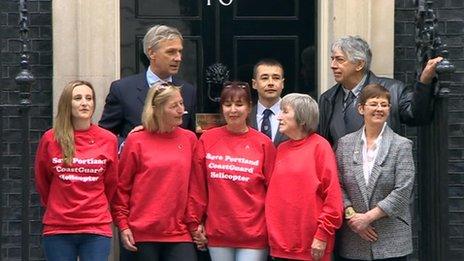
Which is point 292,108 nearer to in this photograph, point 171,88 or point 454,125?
point 171,88

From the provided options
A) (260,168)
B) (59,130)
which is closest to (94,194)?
(59,130)

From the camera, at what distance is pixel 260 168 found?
611 centimetres

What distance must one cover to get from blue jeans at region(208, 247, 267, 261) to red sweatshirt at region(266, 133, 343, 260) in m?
0.13

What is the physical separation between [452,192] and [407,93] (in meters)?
1.59

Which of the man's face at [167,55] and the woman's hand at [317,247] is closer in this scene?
the woman's hand at [317,247]

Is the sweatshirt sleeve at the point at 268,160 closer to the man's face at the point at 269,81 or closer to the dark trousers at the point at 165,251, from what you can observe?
the man's face at the point at 269,81

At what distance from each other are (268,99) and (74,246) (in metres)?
1.51

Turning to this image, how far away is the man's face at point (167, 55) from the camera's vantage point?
648 centimetres

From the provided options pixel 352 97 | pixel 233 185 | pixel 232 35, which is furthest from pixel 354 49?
pixel 232 35

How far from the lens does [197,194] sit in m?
6.18

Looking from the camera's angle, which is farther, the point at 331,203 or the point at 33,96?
the point at 33,96

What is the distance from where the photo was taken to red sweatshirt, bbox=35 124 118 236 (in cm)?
601

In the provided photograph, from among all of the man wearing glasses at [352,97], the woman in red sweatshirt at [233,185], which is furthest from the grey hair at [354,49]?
the woman in red sweatshirt at [233,185]

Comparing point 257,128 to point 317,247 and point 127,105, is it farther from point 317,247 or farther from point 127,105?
point 317,247
